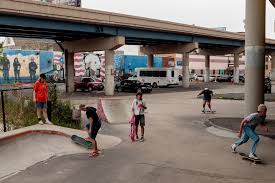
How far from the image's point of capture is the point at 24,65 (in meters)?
62.2

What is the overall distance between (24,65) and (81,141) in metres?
51.7

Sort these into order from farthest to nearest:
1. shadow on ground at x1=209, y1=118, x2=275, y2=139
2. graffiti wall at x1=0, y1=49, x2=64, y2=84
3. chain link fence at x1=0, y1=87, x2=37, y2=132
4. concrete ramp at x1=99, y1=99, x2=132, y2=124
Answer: graffiti wall at x1=0, y1=49, x2=64, y2=84 < concrete ramp at x1=99, y1=99, x2=132, y2=124 < shadow on ground at x1=209, y1=118, x2=275, y2=139 < chain link fence at x1=0, y1=87, x2=37, y2=132

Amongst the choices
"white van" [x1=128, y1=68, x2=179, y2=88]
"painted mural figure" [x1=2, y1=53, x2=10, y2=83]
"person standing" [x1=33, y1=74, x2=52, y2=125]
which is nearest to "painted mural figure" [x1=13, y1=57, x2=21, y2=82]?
"painted mural figure" [x1=2, y1=53, x2=10, y2=83]

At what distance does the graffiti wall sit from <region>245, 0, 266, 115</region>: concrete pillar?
4463 cm

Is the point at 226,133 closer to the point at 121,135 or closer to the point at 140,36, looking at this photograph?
the point at 121,135

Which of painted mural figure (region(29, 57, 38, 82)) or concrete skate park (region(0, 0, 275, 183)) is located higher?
painted mural figure (region(29, 57, 38, 82))

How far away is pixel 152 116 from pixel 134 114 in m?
8.17

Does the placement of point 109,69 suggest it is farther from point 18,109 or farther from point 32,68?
point 18,109

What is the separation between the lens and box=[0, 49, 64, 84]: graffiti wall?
2344 inches

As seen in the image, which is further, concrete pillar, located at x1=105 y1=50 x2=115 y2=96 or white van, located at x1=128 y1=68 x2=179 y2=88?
white van, located at x1=128 y1=68 x2=179 y2=88

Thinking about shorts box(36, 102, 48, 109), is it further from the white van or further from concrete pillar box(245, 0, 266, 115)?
the white van

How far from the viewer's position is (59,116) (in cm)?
1738

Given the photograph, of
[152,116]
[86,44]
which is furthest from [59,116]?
[86,44]

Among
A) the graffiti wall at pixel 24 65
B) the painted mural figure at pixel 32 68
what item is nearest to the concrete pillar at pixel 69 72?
the graffiti wall at pixel 24 65
